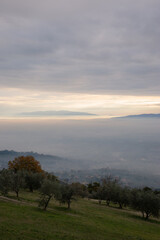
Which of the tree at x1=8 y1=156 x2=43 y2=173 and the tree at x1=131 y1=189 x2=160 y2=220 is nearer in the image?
the tree at x1=131 y1=189 x2=160 y2=220

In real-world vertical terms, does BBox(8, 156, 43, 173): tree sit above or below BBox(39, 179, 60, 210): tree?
below

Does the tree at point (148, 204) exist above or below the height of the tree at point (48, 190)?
below

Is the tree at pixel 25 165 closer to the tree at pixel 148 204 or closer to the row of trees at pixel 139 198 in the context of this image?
the row of trees at pixel 139 198

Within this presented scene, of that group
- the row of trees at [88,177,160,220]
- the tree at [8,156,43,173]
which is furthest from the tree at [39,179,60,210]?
the tree at [8,156,43,173]

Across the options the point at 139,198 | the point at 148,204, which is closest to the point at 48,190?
the point at 139,198

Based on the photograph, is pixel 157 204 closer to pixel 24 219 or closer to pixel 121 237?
pixel 121 237

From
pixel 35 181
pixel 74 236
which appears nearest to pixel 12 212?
pixel 74 236

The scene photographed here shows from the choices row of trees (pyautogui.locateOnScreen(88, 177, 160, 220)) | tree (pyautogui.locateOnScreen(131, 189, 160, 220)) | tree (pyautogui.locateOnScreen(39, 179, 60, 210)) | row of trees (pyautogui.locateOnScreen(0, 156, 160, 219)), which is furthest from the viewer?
row of trees (pyautogui.locateOnScreen(88, 177, 160, 220))

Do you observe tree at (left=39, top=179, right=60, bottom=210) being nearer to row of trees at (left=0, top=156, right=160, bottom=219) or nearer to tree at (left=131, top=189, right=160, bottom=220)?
row of trees at (left=0, top=156, right=160, bottom=219)

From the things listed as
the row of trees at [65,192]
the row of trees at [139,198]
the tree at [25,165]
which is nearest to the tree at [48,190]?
the row of trees at [65,192]

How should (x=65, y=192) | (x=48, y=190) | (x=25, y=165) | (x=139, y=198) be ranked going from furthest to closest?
(x=25, y=165) < (x=139, y=198) < (x=65, y=192) < (x=48, y=190)

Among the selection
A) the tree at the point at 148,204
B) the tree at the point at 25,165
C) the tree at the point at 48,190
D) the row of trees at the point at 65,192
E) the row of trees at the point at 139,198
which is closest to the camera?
the tree at the point at 48,190

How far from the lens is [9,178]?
3947cm

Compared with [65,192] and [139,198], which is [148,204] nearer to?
[139,198]
